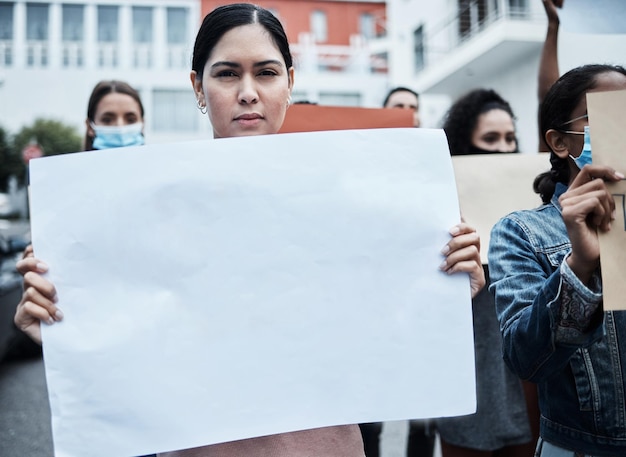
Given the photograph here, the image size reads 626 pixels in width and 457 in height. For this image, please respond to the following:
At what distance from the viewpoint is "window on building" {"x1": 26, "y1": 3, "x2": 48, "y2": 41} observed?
28578mm

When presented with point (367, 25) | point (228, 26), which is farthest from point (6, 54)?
point (228, 26)

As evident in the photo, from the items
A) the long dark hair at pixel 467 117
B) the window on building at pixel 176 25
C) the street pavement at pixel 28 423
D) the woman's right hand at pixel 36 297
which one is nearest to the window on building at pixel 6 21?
the window on building at pixel 176 25

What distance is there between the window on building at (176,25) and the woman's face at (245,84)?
95.9 ft

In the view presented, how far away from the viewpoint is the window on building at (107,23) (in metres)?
28.7

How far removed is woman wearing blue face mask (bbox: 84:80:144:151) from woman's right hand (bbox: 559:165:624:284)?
215 centimetres

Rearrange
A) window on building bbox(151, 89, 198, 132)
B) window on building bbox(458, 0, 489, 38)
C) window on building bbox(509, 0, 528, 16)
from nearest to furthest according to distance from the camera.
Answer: window on building bbox(509, 0, 528, 16), window on building bbox(458, 0, 489, 38), window on building bbox(151, 89, 198, 132)

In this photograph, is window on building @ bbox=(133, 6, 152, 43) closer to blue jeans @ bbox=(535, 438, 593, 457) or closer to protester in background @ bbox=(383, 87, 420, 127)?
protester in background @ bbox=(383, 87, 420, 127)

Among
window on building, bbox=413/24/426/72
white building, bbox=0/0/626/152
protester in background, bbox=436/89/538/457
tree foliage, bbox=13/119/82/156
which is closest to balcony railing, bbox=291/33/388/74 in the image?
white building, bbox=0/0/626/152

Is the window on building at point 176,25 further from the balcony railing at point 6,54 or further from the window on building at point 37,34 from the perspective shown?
the balcony railing at point 6,54

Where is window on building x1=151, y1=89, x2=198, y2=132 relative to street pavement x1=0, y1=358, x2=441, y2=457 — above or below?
above

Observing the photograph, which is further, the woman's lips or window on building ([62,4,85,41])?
window on building ([62,4,85,41])

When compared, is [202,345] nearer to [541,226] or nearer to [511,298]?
[511,298]

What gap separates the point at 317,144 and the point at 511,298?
56 cm

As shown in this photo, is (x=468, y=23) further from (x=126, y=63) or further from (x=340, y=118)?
(x=126, y=63)
